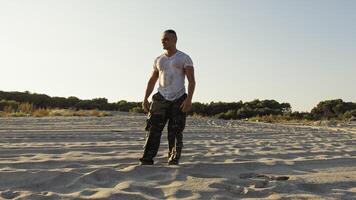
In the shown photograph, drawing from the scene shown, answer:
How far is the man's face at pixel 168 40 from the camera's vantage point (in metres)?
6.14

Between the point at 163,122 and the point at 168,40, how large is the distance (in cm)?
94

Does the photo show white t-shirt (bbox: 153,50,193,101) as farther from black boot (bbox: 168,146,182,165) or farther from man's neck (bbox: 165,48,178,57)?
black boot (bbox: 168,146,182,165)

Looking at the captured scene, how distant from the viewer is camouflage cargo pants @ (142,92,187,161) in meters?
6.08

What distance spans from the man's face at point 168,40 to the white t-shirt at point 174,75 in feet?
0.42

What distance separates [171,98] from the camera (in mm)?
6109

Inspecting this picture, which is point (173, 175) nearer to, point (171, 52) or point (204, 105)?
point (171, 52)

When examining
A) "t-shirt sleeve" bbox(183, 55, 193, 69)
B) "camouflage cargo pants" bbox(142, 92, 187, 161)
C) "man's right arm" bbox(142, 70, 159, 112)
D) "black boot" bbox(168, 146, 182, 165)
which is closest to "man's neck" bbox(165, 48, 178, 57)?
"t-shirt sleeve" bbox(183, 55, 193, 69)

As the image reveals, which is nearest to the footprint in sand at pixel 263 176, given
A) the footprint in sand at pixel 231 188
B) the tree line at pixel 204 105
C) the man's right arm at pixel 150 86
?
the footprint in sand at pixel 231 188

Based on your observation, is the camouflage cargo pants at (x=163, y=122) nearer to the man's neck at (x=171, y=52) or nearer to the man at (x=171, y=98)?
the man at (x=171, y=98)

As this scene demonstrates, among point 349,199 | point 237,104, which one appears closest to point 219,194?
point 349,199

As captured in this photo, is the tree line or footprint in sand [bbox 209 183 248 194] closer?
footprint in sand [bbox 209 183 248 194]

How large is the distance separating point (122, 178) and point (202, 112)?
39.1m

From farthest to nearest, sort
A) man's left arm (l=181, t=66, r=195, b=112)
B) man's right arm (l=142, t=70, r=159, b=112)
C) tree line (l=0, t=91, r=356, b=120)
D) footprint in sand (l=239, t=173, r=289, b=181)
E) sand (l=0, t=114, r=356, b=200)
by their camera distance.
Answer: tree line (l=0, t=91, r=356, b=120) → man's right arm (l=142, t=70, r=159, b=112) → man's left arm (l=181, t=66, r=195, b=112) → footprint in sand (l=239, t=173, r=289, b=181) → sand (l=0, t=114, r=356, b=200)

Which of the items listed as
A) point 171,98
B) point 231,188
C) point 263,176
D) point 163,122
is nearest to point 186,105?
point 171,98
